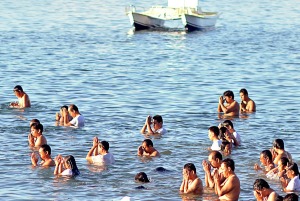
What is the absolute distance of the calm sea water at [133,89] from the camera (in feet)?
79.8

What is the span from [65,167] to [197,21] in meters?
45.7

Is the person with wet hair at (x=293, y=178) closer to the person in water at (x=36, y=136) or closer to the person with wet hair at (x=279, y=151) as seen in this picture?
the person with wet hair at (x=279, y=151)

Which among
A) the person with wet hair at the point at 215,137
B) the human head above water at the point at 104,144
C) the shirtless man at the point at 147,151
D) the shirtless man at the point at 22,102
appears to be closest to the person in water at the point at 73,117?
the shirtless man at the point at 22,102

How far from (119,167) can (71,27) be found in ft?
149

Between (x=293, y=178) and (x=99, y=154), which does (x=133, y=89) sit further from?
(x=293, y=178)

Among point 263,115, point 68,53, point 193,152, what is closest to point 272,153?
point 193,152

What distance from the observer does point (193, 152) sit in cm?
A: 2728

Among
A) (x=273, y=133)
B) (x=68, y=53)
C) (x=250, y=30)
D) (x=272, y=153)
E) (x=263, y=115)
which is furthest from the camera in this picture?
(x=250, y=30)

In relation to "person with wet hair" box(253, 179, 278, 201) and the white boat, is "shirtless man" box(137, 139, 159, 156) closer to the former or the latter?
"person with wet hair" box(253, 179, 278, 201)

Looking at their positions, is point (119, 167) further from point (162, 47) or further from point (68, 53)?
point (162, 47)

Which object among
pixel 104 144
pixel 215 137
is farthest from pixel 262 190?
pixel 215 137

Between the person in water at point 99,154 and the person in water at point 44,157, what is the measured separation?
44.1 inches

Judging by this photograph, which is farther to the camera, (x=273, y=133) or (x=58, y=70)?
(x=58, y=70)

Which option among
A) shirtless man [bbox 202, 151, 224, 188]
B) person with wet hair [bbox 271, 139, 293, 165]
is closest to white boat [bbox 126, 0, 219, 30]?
person with wet hair [bbox 271, 139, 293, 165]
